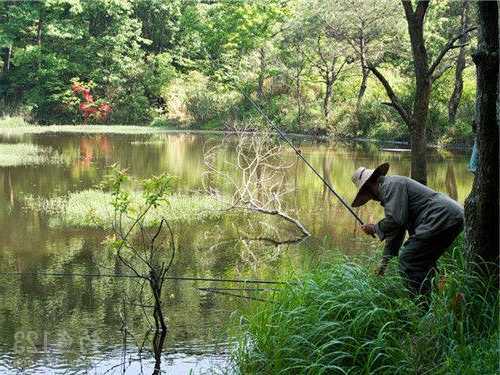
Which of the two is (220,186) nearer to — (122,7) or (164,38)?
(122,7)

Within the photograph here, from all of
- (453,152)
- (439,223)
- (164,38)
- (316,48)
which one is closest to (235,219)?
(439,223)

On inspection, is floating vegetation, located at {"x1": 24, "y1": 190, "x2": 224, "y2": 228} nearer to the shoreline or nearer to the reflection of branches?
the reflection of branches

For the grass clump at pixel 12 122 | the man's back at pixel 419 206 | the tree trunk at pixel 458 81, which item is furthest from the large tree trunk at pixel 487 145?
the grass clump at pixel 12 122

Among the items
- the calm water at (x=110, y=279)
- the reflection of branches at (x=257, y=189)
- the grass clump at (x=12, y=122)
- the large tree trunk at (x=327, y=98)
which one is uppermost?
the large tree trunk at (x=327, y=98)

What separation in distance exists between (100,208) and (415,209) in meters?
8.11

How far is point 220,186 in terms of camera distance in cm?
Result: 1507

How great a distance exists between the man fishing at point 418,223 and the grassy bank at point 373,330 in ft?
0.52

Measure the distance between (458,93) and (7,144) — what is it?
1429cm

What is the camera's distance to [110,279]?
25.7 ft

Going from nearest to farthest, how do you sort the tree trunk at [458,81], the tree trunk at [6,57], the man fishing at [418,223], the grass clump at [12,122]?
1. the man fishing at [418,223]
2. the tree trunk at [458,81]
3. the grass clump at [12,122]
4. the tree trunk at [6,57]

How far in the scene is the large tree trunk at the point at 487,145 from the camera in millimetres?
4309

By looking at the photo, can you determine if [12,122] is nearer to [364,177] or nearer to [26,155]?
[26,155]

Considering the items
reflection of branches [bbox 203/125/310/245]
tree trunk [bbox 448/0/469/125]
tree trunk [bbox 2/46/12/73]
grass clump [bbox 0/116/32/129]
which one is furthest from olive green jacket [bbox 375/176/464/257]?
tree trunk [bbox 2/46/12/73]

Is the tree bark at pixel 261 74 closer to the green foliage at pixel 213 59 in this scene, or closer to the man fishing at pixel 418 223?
the green foliage at pixel 213 59
